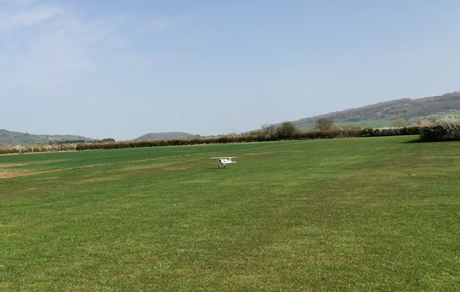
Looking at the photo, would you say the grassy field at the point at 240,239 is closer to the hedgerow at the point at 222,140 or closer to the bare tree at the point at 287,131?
the hedgerow at the point at 222,140

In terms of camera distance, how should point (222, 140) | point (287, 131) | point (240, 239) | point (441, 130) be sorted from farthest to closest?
point (287, 131)
point (222, 140)
point (441, 130)
point (240, 239)

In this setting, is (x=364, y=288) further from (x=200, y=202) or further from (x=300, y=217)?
(x=200, y=202)

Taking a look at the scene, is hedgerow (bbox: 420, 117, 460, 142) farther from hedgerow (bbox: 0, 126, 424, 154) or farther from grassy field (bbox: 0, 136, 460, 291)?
hedgerow (bbox: 0, 126, 424, 154)

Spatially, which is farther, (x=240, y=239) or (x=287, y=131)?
(x=287, y=131)

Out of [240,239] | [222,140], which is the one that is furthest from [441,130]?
[222,140]

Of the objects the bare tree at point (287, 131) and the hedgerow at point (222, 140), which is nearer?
the hedgerow at point (222, 140)

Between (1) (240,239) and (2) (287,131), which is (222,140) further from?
(1) (240,239)

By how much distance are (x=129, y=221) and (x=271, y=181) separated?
8.59m

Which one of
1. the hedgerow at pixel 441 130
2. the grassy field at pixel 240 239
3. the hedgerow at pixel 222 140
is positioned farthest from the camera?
the hedgerow at pixel 222 140

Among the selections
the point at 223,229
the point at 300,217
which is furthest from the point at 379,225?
the point at 223,229

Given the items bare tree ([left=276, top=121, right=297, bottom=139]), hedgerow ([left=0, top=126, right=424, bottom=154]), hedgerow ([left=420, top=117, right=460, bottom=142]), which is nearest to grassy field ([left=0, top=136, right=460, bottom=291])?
hedgerow ([left=420, top=117, right=460, bottom=142])

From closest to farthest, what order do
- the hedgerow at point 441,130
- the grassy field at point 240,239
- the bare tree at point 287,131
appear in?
the grassy field at point 240,239
the hedgerow at point 441,130
the bare tree at point 287,131

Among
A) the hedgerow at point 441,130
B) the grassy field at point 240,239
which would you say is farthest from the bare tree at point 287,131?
the grassy field at point 240,239

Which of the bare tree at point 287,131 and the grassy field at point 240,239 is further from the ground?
the bare tree at point 287,131
